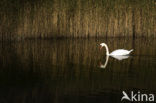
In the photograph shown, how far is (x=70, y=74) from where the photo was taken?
32.5 ft

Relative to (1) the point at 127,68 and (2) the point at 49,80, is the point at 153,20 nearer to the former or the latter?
(1) the point at 127,68

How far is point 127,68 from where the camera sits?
1073 centimetres

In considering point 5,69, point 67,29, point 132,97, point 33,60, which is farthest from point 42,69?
point 67,29

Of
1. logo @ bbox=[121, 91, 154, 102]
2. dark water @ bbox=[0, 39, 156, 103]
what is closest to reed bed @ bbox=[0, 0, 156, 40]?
dark water @ bbox=[0, 39, 156, 103]

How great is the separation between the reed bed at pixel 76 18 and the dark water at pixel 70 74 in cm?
159

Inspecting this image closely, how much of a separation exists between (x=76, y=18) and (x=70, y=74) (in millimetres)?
8367

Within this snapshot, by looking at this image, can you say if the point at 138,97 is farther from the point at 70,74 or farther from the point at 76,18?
the point at 76,18

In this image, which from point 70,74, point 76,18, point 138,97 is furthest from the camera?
point 76,18

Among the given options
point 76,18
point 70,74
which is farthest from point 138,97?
point 76,18

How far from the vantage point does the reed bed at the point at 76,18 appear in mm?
16719

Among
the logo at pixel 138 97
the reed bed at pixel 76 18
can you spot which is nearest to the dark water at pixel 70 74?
the logo at pixel 138 97

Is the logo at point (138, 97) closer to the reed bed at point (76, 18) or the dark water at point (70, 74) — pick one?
the dark water at point (70, 74)

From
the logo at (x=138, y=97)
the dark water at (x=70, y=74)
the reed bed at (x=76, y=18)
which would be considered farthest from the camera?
the reed bed at (x=76, y=18)

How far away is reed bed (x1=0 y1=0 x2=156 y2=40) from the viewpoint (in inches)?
658
